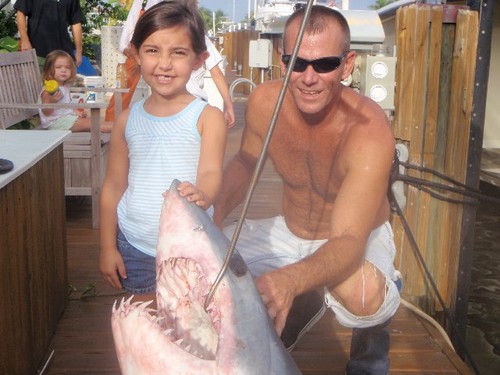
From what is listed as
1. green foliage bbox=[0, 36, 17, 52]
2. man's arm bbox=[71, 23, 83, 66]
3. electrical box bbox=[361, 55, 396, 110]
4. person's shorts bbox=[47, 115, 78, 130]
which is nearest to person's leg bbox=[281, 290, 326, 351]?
electrical box bbox=[361, 55, 396, 110]

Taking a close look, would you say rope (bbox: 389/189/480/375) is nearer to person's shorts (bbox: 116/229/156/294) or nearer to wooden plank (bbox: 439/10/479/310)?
wooden plank (bbox: 439/10/479/310)

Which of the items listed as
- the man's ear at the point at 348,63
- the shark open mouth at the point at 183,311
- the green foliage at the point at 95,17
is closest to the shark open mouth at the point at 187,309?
the shark open mouth at the point at 183,311

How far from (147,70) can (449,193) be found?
1.76 m

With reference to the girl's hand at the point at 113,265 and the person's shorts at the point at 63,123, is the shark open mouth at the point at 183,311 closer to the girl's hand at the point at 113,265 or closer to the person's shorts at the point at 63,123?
the girl's hand at the point at 113,265

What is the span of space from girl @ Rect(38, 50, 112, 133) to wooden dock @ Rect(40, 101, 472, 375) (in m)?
1.35

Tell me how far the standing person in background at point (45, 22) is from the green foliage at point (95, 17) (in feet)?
20.6

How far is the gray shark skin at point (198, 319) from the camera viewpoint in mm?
1123

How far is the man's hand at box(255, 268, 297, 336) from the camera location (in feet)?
4.48

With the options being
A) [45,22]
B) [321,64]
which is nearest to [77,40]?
[45,22]

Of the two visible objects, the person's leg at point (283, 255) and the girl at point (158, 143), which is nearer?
the girl at point (158, 143)

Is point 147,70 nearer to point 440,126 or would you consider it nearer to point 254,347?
point 254,347

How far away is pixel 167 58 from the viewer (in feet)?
7.07

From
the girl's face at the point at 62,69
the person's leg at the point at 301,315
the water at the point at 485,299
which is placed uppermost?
the girl's face at the point at 62,69

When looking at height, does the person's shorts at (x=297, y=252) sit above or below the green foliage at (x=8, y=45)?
below
